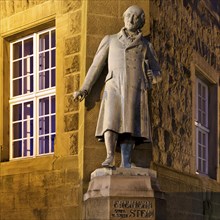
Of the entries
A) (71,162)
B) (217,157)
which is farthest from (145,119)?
(217,157)

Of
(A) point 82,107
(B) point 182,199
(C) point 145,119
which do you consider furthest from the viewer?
(B) point 182,199

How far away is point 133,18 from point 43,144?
3.39 meters

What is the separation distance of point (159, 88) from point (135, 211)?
3.30m

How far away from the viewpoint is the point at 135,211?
26.1 feet

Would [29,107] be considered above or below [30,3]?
below

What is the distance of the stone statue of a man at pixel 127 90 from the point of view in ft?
27.8

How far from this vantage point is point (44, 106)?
11266mm

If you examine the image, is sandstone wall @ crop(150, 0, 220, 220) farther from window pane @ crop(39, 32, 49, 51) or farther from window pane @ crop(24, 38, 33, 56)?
window pane @ crop(24, 38, 33, 56)

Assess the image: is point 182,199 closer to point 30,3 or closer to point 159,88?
point 159,88

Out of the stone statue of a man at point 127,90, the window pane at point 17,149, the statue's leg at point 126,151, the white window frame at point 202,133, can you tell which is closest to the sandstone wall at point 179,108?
the white window frame at point 202,133

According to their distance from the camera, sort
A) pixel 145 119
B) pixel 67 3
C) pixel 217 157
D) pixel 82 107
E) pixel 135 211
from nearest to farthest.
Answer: pixel 135 211 → pixel 145 119 → pixel 82 107 → pixel 67 3 → pixel 217 157

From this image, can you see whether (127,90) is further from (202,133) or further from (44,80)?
(202,133)

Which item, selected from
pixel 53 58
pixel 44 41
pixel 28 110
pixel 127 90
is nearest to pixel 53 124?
pixel 28 110

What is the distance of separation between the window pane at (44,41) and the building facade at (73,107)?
2 centimetres
